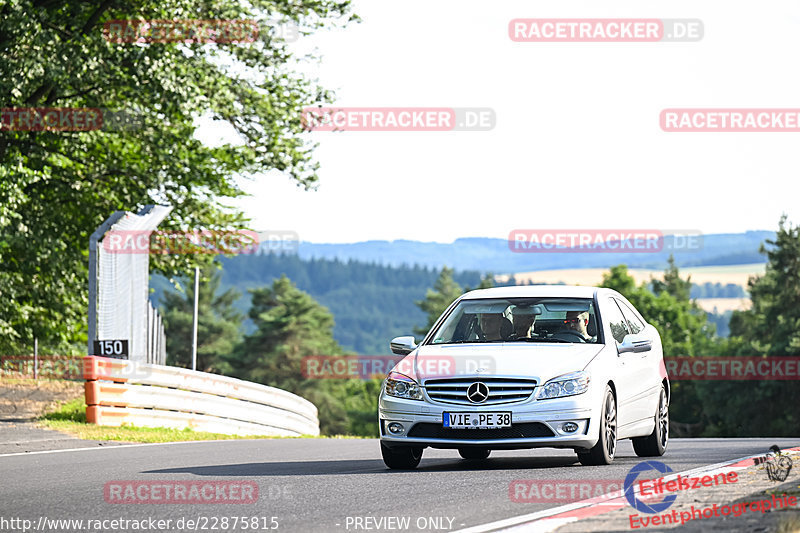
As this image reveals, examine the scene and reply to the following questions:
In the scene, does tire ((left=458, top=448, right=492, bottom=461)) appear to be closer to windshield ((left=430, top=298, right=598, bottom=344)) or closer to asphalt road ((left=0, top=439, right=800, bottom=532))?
asphalt road ((left=0, top=439, right=800, bottom=532))

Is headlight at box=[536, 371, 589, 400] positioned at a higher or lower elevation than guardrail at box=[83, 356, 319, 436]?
higher

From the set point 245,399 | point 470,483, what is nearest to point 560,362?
point 470,483

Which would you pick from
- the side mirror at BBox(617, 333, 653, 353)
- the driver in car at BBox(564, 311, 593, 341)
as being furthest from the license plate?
the side mirror at BBox(617, 333, 653, 353)

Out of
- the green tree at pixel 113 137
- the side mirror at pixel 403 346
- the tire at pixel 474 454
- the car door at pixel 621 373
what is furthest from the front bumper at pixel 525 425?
the green tree at pixel 113 137

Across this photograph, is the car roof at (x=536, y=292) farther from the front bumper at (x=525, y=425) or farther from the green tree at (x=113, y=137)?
the green tree at (x=113, y=137)

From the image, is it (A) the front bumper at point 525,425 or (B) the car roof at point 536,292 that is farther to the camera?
(B) the car roof at point 536,292

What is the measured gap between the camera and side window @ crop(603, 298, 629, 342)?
1177cm

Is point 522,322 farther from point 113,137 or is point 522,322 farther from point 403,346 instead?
point 113,137

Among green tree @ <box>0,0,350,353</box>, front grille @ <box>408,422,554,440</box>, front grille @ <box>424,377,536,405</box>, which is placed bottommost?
front grille @ <box>408,422,554,440</box>

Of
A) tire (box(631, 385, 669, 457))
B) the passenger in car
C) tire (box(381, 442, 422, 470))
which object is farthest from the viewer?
tire (box(631, 385, 669, 457))

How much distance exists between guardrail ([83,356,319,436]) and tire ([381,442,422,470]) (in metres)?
7.38

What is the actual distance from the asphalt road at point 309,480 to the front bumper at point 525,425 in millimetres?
283

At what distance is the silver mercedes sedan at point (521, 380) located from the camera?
403 inches

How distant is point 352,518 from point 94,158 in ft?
68.1
